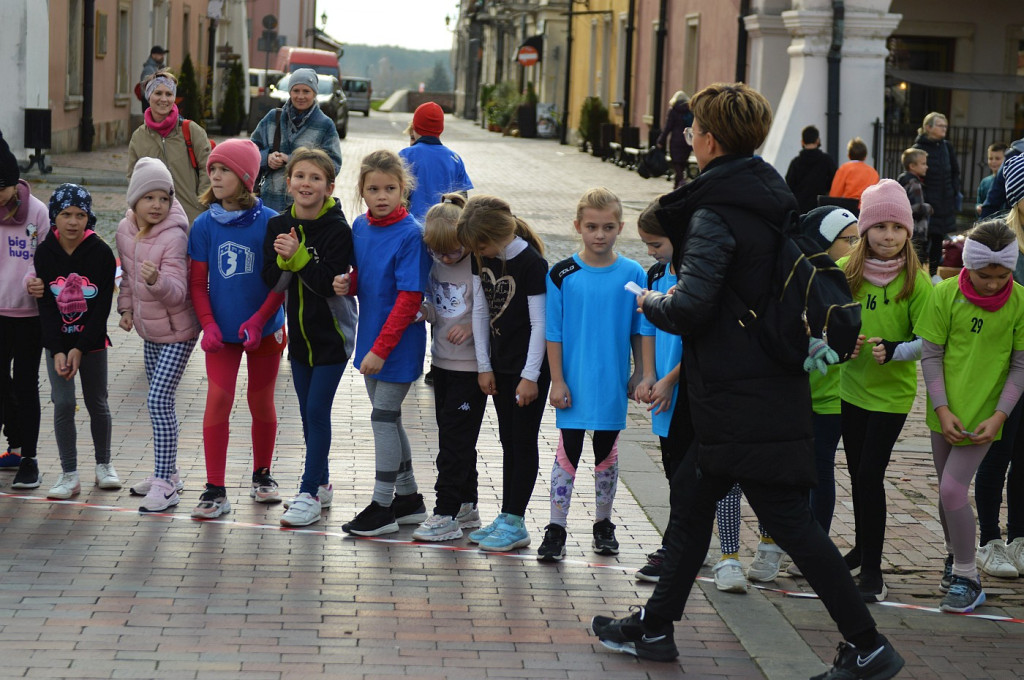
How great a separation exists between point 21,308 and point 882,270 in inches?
148

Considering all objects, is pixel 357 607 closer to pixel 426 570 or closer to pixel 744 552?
pixel 426 570

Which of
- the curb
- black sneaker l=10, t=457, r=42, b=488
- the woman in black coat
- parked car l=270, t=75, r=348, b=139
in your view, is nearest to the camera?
the curb

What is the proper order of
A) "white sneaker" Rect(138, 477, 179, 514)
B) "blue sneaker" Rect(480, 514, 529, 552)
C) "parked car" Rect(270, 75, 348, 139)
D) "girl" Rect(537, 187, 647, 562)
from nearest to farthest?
"girl" Rect(537, 187, 647, 562) < "blue sneaker" Rect(480, 514, 529, 552) < "white sneaker" Rect(138, 477, 179, 514) < "parked car" Rect(270, 75, 348, 139)

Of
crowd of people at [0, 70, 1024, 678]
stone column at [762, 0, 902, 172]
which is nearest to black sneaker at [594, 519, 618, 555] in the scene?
crowd of people at [0, 70, 1024, 678]

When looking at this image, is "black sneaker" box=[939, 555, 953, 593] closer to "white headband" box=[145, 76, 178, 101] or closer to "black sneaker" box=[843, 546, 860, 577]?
"black sneaker" box=[843, 546, 860, 577]

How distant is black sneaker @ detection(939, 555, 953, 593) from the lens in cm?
554

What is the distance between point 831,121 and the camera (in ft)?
63.3

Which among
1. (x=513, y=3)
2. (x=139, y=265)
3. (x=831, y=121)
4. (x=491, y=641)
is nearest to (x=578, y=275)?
(x=491, y=641)

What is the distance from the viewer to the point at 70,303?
19.9 ft

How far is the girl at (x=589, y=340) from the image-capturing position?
18.2 ft

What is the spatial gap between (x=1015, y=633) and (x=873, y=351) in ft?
3.78

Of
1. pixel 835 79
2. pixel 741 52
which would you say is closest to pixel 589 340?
pixel 835 79

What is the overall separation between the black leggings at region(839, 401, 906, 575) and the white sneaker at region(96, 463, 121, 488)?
328cm

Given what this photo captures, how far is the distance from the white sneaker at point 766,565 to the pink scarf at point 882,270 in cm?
113
